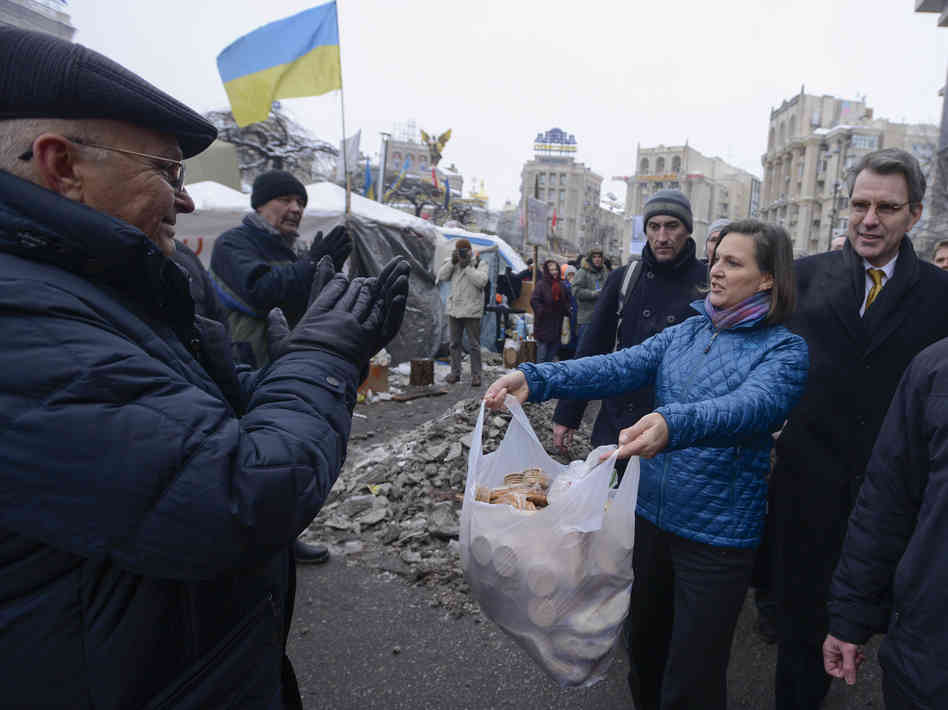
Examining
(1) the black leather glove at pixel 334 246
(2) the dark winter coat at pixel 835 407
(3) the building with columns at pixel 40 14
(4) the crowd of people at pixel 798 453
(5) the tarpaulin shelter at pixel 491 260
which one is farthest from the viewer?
(3) the building with columns at pixel 40 14

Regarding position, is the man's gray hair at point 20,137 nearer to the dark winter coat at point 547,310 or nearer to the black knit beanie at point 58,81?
the black knit beanie at point 58,81

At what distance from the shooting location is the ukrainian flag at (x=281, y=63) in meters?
5.65

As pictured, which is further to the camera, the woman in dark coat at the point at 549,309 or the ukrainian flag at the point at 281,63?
the woman in dark coat at the point at 549,309

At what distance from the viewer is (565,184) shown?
299 ft

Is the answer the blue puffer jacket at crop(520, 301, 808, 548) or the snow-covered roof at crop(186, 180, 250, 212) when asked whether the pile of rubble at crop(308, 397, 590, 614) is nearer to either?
the blue puffer jacket at crop(520, 301, 808, 548)

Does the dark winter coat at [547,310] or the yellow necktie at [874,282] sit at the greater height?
the yellow necktie at [874,282]

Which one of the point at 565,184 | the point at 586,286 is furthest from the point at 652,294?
the point at 565,184

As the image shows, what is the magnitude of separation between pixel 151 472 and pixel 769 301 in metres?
1.92

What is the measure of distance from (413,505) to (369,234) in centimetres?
631

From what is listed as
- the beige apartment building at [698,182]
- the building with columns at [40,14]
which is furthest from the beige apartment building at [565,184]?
the building with columns at [40,14]

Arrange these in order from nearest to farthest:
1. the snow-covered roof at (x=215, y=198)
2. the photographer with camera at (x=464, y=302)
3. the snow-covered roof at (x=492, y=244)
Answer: the snow-covered roof at (x=215, y=198), the photographer with camera at (x=464, y=302), the snow-covered roof at (x=492, y=244)

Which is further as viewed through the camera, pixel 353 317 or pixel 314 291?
pixel 314 291

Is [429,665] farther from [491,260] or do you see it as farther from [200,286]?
[491,260]

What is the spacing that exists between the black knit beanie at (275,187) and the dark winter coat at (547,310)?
6.51 metres
